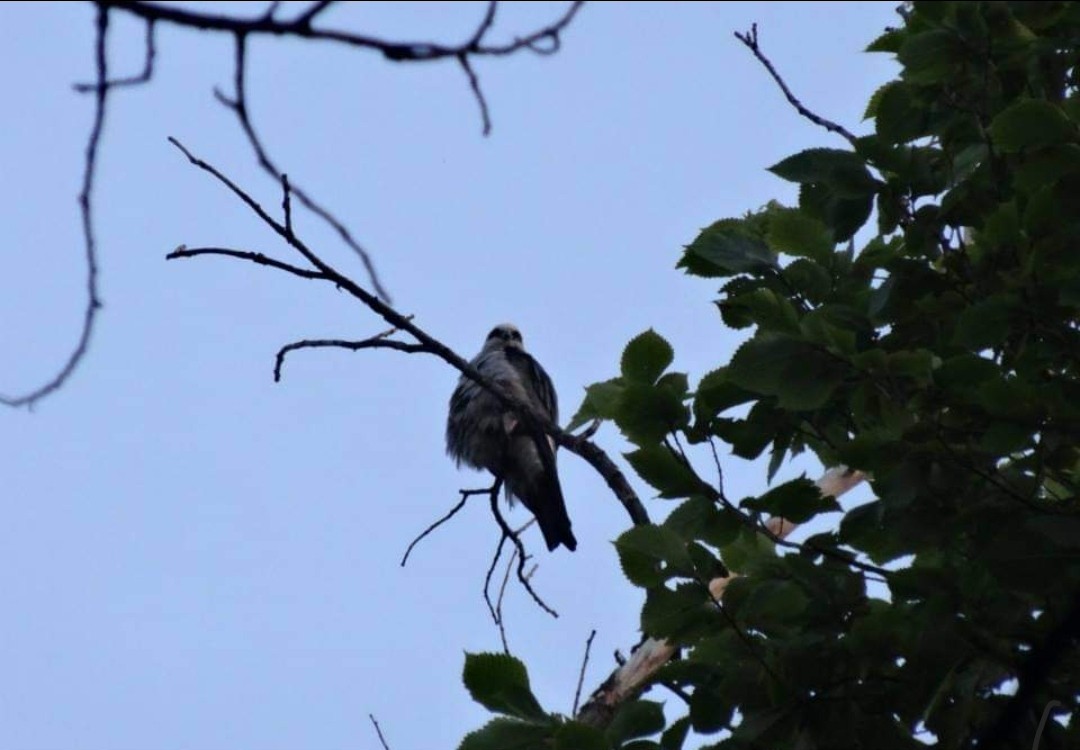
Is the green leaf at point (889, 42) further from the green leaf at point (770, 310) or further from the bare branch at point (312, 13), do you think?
the bare branch at point (312, 13)

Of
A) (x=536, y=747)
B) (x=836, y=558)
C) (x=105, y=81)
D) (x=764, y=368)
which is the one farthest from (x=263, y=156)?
(x=836, y=558)

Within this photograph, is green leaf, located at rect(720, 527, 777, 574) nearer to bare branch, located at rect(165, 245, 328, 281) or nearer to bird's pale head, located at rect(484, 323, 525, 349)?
bare branch, located at rect(165, 245, 328, 281)

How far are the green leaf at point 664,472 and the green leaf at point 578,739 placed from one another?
62 centimetres

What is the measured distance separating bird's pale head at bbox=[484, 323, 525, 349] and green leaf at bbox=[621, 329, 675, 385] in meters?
6.15

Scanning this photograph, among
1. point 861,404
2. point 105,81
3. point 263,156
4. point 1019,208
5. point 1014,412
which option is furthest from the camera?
point 1019,208

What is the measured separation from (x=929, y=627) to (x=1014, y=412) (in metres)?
0.50

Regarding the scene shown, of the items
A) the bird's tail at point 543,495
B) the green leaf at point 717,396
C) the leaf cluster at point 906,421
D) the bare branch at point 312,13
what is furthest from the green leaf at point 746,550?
the bird's tail at point 543,495

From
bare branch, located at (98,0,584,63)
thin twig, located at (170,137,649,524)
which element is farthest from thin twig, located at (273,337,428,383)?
bare branch, located at (98,0,584,63)

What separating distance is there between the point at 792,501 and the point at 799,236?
714 millimetres

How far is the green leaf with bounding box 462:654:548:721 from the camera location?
338 cm

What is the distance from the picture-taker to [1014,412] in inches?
122

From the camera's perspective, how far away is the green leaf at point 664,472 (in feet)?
11.6

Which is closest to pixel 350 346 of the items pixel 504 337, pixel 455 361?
pixel 455 361

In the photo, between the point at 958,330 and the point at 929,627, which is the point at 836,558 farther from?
the point at 958,330
